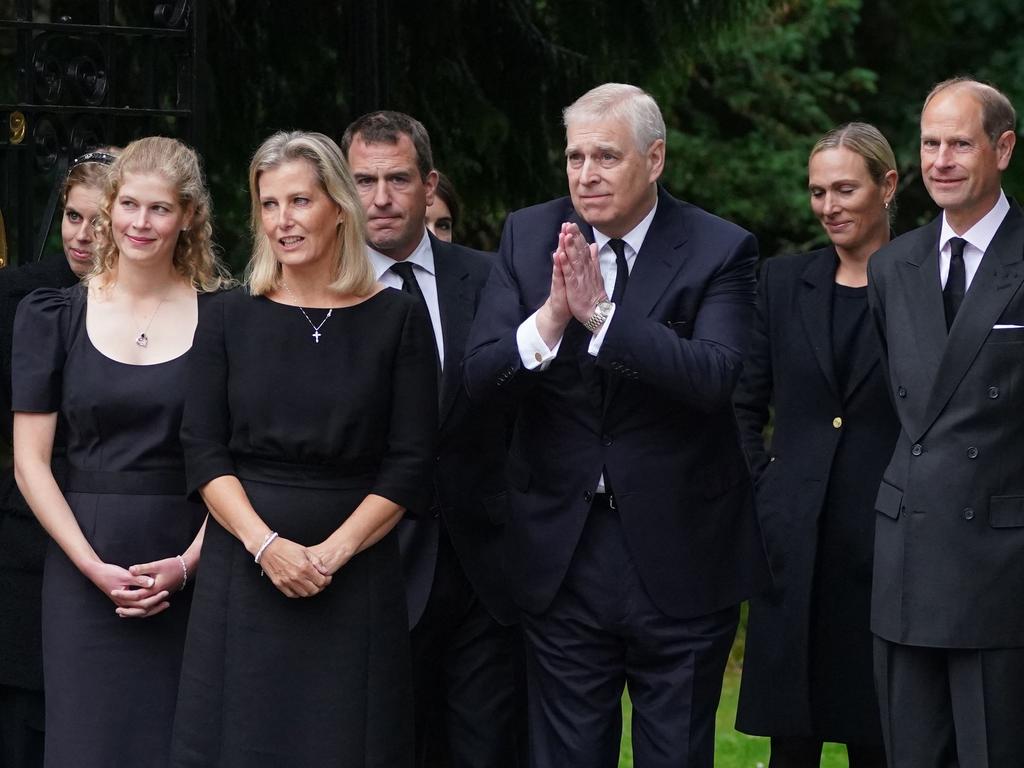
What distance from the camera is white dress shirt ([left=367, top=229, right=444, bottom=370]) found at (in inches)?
205

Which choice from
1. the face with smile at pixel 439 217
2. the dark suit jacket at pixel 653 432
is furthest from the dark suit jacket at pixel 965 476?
the face with smile at pixel 439 217

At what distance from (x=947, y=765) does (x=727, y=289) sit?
55.3 inches

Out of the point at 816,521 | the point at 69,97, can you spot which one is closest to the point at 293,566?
the point at 816,521

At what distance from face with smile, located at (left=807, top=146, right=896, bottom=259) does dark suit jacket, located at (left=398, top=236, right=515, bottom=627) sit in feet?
4.00

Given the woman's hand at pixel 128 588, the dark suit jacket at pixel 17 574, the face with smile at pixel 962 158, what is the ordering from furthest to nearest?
the dark suit jacket at pixel 17 574, the face with smile at pixel 962 158, the woman's hand at pixel 128 588

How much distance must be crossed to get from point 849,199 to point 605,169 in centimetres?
124

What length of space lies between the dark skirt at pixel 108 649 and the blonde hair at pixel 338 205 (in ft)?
2.24

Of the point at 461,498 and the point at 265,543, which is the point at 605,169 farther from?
the point at 265,543

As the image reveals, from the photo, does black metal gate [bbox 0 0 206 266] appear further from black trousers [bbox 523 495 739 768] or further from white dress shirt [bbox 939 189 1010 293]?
white dress shirt [bbox 939 189 1010 293]

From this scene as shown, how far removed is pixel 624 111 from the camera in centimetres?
461

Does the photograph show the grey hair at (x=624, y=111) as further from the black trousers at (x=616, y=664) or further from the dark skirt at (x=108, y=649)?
the dark skirt at (x=108, y=649)

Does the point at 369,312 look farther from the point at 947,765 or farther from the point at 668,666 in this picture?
the point at 947,765

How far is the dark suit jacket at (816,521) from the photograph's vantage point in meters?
5.41

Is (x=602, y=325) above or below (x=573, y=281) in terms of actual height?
below
